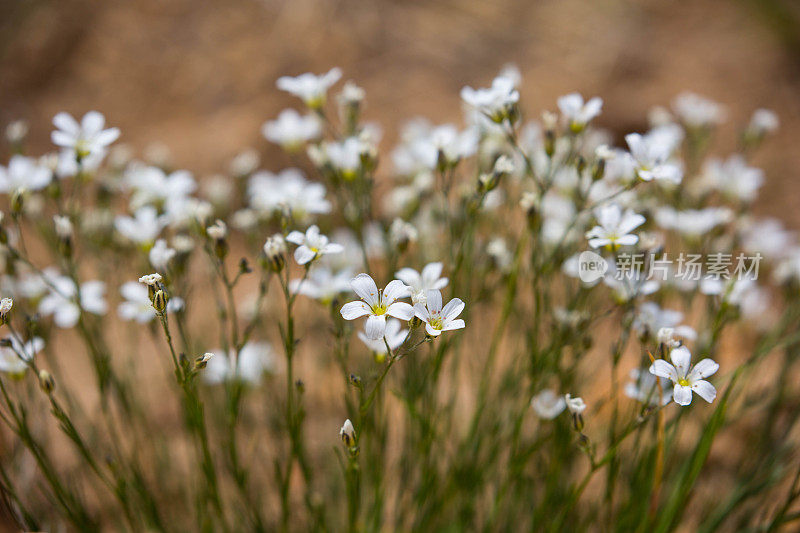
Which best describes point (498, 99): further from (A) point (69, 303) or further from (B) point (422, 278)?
(A) point (69, 303)

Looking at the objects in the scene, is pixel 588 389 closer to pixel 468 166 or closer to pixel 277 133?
Answer: pixel 468 166

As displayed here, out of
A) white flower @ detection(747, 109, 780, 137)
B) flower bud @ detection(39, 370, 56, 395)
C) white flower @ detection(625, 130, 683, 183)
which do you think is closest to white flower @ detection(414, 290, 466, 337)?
white flower @ detection(625, 130, 683, 183)

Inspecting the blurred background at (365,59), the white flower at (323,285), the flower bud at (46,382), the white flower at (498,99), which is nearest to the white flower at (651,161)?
the white flower at (498,99)

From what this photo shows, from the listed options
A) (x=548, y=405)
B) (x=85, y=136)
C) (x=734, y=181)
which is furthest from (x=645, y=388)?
(x=85, y=136)

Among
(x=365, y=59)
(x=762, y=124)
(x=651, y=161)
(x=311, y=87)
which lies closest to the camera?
(x=651, y=161)

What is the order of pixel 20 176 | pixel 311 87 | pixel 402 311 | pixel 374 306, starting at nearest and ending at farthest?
1. pixel 402 311
2. pixel 374 306
3. pixel 20 176
4. pixel 311 87

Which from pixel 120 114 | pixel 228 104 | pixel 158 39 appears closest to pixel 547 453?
pixel 228 104

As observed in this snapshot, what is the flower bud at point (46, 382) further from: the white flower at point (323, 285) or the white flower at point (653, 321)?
the white flower at point (653, 321)
